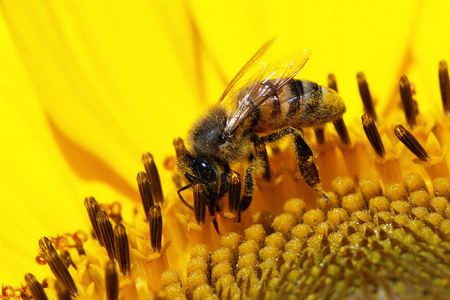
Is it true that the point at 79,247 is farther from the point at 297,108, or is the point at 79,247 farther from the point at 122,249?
the point at 297,108

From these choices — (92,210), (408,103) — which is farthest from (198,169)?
(408,103)

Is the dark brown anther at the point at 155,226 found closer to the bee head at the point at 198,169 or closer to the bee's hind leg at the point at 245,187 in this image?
the bee head at the point at 198,169

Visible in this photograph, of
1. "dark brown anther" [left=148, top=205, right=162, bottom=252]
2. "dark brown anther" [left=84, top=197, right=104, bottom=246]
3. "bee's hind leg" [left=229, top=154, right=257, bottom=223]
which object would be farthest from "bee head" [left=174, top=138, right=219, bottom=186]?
"dark brown anther" [left=84, top=197, right=104, bottom=246]

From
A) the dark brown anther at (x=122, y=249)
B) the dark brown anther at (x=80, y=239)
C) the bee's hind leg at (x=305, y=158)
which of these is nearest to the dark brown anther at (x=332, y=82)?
the bee's hind leg at (x=305, y=158)

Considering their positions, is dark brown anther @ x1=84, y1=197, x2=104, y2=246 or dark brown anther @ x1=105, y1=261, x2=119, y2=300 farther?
dark brown anther @ x1=84, y1=197, x2=104, y2=246

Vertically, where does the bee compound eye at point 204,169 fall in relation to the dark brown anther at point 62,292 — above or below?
above

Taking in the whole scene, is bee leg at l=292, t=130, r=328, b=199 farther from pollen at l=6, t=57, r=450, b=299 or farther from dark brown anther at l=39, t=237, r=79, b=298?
dark brown anther at l=39, t=237, r=79, b=298
